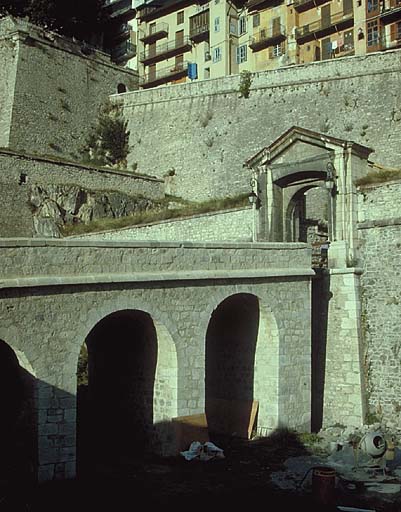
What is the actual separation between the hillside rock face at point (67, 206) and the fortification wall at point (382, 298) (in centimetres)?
1504

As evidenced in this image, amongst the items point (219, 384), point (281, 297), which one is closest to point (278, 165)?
point (281, 297)

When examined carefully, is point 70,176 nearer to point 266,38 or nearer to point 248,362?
point 266,38

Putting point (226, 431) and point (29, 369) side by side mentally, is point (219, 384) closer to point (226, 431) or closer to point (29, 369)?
point (226, 431)

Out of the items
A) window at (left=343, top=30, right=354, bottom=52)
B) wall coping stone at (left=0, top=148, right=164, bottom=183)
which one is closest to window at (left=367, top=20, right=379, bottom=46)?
window at (left=343, top=30, right=354, bottom=52)

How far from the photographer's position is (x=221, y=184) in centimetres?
3319

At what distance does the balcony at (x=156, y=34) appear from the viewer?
162 feet

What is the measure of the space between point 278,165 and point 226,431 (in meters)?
7.67

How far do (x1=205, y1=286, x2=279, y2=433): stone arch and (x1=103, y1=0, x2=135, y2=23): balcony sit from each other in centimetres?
3797

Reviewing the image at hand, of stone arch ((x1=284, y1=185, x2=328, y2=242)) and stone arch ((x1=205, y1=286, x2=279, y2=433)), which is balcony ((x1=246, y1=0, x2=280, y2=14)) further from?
stone arch ((x1=205, y1=286, x2=279, y2=433))

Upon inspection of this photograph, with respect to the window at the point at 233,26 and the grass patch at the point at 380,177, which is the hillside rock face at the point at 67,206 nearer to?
the grass patch at the point at 380,177

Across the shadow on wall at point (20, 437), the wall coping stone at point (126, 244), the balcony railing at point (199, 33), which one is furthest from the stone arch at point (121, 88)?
the shadow on wall at point (20, 437)

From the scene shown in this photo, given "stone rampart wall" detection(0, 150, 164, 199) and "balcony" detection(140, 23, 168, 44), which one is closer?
"stone rampart wall" detection(0, 150, 164, 199)

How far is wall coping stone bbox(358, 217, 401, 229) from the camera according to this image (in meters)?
16.4

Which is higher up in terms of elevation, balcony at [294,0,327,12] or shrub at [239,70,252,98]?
balcony at [294,0,327,12]
